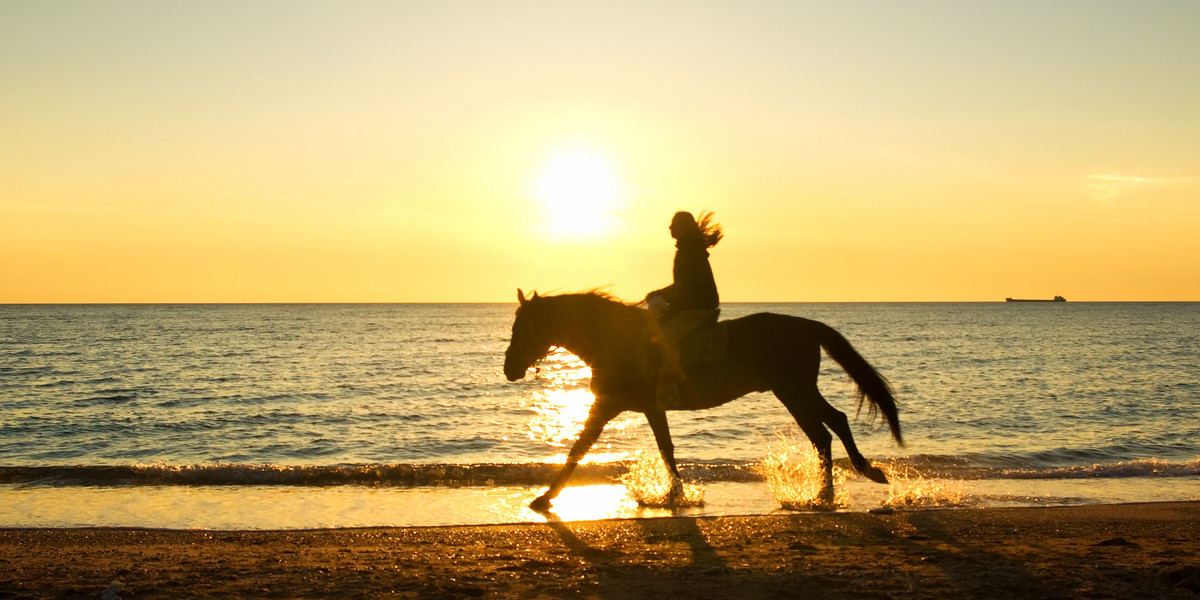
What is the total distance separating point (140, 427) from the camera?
20.9m

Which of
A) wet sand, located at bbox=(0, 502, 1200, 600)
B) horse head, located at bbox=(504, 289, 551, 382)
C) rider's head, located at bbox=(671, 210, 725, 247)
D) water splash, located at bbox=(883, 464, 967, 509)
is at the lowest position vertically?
water splash, located at bbox=(883, 464, 967, 509)

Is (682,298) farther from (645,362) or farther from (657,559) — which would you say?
(657,559)

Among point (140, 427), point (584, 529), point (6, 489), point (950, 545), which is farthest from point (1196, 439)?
point (140, 427)

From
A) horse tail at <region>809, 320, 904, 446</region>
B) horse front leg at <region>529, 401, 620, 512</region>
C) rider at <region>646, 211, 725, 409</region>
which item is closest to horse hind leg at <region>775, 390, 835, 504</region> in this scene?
horse tail at <region>809, 320, 904, 446</region>

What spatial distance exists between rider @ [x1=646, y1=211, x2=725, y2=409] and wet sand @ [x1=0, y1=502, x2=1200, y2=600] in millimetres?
1531

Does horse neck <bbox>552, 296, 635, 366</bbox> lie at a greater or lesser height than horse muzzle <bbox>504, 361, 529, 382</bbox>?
greater

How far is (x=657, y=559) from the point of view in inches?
298

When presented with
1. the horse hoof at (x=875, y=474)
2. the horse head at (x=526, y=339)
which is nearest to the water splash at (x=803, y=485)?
the horse hoof at (x=875, y=474)

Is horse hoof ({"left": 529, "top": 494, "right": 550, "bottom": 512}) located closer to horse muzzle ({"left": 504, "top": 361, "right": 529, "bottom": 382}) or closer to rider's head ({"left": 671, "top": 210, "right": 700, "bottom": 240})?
horse muzzle ({"left": 504, "top": 361, "right": 529, "bottom": 382})

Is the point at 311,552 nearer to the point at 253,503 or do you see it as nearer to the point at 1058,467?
the point at 253,503

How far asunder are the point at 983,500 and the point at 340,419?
14.9 metres

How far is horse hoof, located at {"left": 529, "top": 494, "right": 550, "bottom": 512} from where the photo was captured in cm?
1040

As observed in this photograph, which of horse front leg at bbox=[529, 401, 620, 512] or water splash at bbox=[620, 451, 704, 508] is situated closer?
horse front leg at bbox=[529, 401, 620, 512]

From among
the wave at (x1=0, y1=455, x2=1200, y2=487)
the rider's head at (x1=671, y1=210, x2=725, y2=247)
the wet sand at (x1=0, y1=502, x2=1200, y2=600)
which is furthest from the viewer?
the wave at (x1=0, y1=455, x2=1200, y2=487)
